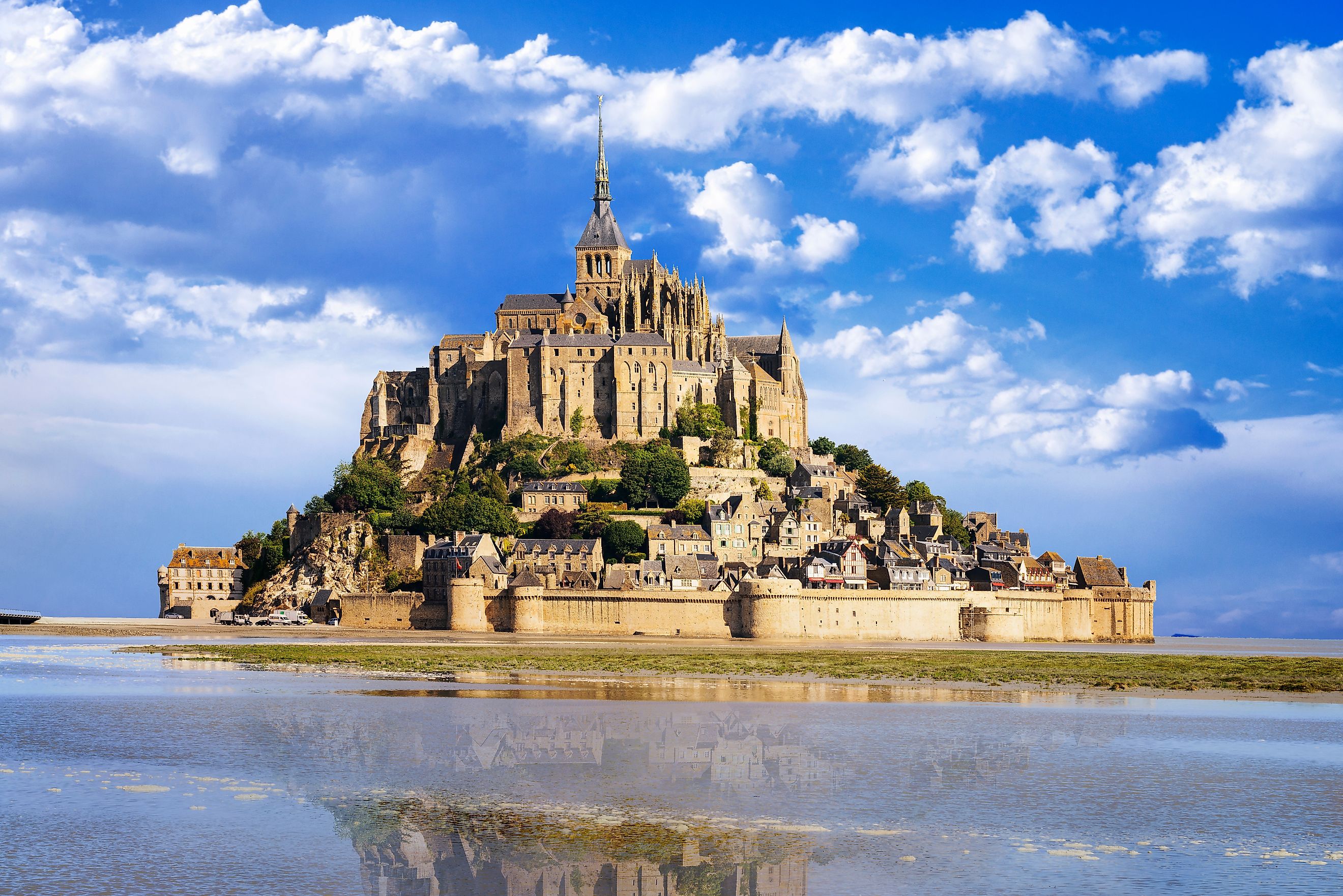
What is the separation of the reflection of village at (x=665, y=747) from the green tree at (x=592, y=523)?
170 ft

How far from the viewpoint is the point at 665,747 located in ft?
92.8

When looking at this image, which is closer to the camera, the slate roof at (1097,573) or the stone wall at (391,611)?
the stone wall at (391,611)

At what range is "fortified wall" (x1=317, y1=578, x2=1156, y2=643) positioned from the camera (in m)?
74.6

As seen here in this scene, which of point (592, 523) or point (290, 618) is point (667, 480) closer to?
point (592, 523)

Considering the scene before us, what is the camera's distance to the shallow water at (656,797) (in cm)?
1766

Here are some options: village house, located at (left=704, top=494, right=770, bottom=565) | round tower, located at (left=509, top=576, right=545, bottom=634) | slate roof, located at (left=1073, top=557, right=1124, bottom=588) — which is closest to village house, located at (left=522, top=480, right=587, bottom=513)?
village house, located at (left=704, top=494, right=770, bottom=565)

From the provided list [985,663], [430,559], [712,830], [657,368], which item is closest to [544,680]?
[985,663]

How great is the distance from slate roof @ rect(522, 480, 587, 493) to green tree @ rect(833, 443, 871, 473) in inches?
1067

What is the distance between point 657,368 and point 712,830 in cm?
7968

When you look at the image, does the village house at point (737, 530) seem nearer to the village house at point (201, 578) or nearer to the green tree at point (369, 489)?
the green tree at point (369, 489)

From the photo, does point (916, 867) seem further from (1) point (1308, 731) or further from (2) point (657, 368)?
(2) point (657, 368)

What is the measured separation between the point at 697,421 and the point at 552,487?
14.1 meters

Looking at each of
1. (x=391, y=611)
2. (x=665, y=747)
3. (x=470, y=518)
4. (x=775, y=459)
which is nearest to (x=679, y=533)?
(x=470, y=518)

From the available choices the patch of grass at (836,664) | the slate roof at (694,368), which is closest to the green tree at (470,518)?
the patch of grass at (836,664)
